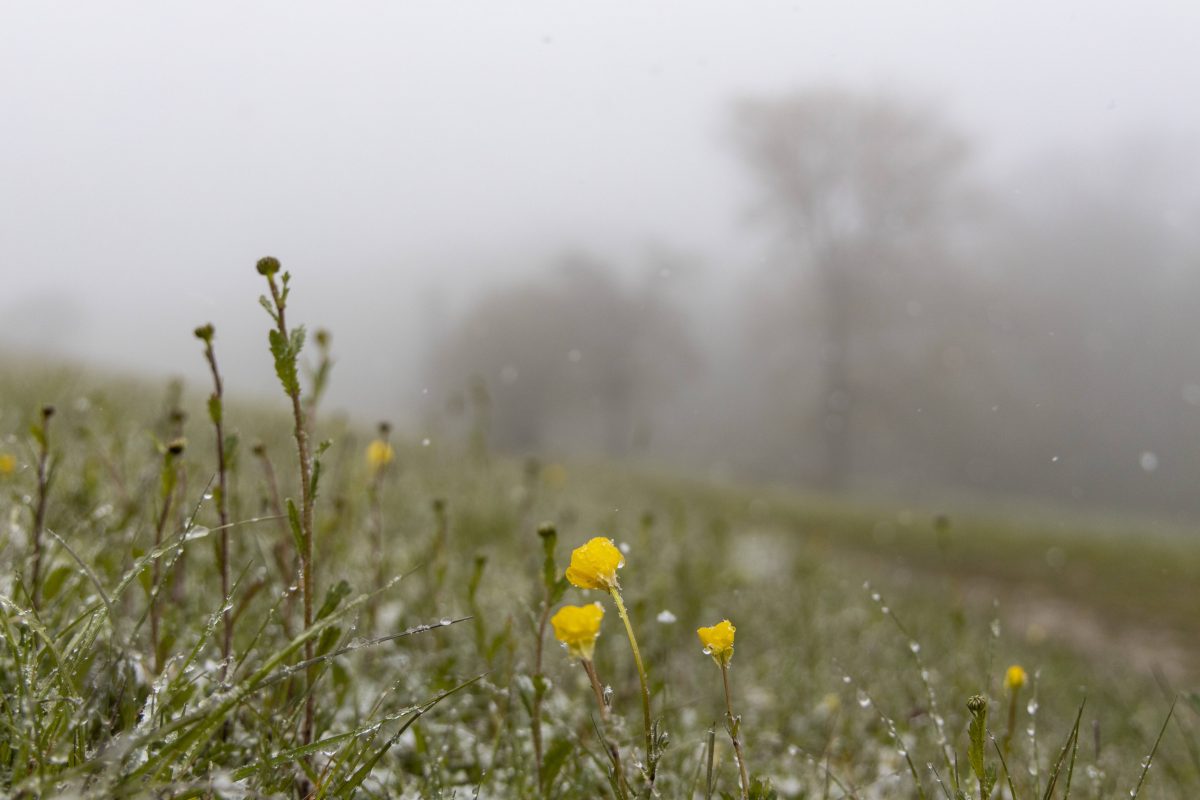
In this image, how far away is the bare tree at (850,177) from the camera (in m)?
29.2

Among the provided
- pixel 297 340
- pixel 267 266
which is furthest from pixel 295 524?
pixel 267 266

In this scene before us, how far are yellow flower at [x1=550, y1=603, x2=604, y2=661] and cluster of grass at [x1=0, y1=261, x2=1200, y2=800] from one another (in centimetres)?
8

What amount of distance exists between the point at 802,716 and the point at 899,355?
31.0 m

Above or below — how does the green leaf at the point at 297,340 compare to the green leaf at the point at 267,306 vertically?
below

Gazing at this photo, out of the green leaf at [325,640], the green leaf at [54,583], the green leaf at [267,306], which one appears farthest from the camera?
the green leaf at [54,583]

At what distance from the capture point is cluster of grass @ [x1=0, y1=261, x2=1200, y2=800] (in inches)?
41.5

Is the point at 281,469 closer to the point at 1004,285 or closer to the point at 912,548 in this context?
the point at 912,548

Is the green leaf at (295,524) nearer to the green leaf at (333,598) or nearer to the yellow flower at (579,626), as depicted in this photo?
the green leaf at (333,598)

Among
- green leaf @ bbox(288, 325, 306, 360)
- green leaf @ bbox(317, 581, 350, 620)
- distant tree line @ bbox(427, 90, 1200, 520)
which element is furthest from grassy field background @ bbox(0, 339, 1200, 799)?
distant tree line @ bbox(427, 90, 1200, 520)

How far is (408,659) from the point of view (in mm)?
2080

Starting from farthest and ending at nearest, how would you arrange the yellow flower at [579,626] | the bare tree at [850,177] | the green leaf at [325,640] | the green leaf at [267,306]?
1. the bare tree at [850,177]
2. the green leaf at [325,640]
3. the green leaf at [267,306]
4. the yellow flower at [579,626]

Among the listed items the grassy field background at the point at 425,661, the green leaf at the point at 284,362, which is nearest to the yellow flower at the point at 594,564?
the grassy field background at the point at 425,661

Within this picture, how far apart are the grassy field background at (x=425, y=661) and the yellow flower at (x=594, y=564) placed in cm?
19

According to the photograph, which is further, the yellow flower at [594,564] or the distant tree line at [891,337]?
the distant tree line at [891,337]
